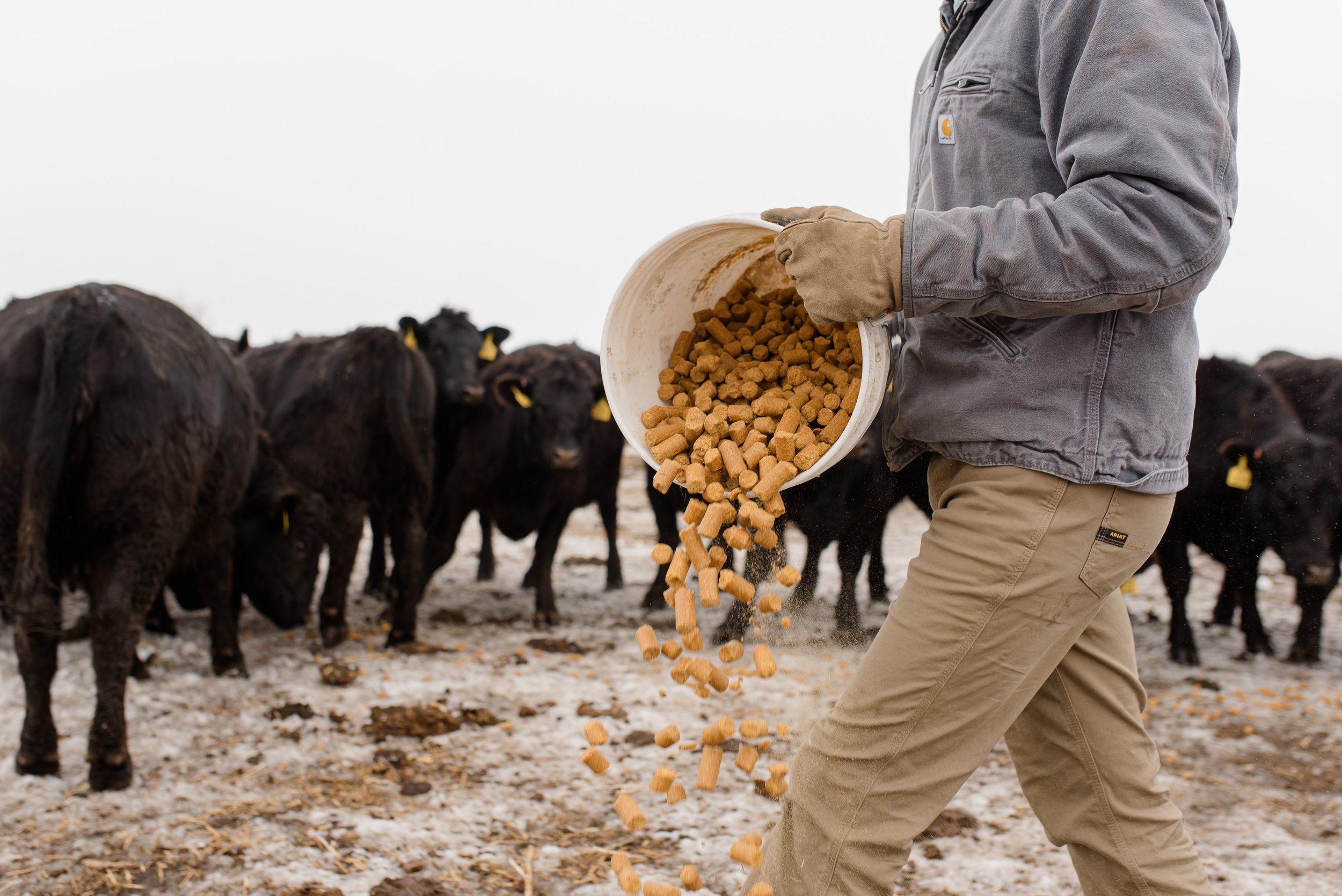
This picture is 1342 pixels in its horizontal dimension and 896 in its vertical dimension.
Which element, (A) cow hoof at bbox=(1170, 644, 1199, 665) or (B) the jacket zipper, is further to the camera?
(A) cow hoof at bbox=(1170, 644, 1199, 665)

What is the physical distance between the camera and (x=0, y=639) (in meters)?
5.74

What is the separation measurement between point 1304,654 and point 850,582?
2.89 m

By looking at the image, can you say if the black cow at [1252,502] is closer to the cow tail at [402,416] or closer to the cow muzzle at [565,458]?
the cow muzzle at [565,458]

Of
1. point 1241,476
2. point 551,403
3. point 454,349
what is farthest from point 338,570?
point 1241,476

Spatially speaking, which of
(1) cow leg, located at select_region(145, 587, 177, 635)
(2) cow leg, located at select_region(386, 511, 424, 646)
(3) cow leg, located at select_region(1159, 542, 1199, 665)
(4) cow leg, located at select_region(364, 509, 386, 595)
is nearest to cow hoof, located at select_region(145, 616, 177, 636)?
(1) cow leg, located at select_region(145, 587, 177, 635)

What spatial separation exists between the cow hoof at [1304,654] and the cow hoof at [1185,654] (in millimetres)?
661

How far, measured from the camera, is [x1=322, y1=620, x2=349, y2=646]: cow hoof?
6.14m

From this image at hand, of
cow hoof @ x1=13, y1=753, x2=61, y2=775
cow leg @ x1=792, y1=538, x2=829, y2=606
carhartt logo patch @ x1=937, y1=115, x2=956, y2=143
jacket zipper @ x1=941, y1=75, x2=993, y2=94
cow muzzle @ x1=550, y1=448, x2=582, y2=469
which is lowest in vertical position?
cow hoof @ x1=13, y1=753, x2=61, y2=775

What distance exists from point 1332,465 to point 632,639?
4486 mm

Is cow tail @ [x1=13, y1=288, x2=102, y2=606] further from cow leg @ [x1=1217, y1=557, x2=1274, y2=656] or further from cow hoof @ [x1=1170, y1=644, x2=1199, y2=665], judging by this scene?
cow leg @ [x1=1217, y1=557, x2=1274, y2=656]

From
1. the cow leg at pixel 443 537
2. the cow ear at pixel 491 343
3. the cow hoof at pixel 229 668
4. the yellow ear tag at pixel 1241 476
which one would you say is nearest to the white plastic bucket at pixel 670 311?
the cow hoof at pixel 229 668

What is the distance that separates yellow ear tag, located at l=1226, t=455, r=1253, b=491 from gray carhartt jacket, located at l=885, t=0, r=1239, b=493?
4.81m

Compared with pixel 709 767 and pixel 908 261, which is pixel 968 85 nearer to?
pixel 908 261

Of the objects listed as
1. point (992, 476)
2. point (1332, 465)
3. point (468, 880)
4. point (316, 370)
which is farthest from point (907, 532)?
point (992, 476)
